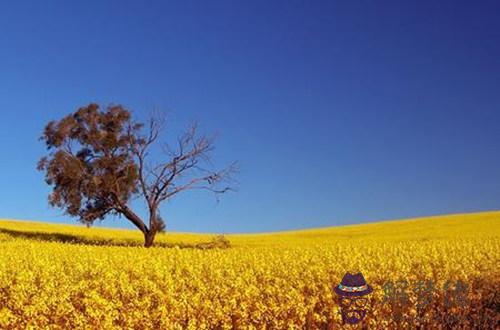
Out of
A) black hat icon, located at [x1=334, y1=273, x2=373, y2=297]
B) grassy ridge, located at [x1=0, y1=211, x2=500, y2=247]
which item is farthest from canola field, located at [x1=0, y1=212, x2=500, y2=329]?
grassy ridge, located at [x1=0, y1=211, x2=500, y2=247]

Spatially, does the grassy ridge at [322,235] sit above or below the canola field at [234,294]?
above

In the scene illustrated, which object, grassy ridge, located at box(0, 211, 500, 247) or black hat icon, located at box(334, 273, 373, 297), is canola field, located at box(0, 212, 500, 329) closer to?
black hat icon, located at box(334, 273, 373, 297)

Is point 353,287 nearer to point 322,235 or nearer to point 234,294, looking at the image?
point 234,294

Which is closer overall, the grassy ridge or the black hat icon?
the black hat icon

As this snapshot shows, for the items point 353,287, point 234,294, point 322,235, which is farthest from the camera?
point 322,235

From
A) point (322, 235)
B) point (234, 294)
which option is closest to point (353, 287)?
point (234, 294)

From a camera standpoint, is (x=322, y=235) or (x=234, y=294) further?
(x=322, y=235)

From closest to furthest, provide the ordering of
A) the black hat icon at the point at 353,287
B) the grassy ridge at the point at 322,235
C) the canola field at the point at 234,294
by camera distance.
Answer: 1. the black hat icon at the point at 353,287
2. the canola field at the point at 234,294
3. the grassy ridge at the point at 322,235

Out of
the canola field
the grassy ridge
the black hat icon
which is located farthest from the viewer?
the grassy ridge

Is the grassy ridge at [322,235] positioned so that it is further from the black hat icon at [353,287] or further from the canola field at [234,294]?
the black hat icon at [353,287]

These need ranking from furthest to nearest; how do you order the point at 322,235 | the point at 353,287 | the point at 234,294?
the point at 322,235 < the point at 234,294 < the point at 353,287

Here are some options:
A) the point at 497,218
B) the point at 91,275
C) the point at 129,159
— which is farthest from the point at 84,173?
the point at 497,218

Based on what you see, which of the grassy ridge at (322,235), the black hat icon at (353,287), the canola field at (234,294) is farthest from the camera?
the grassy ridge at (322,235)

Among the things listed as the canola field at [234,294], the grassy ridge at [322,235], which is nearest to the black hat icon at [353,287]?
the canola field at [234,294]
